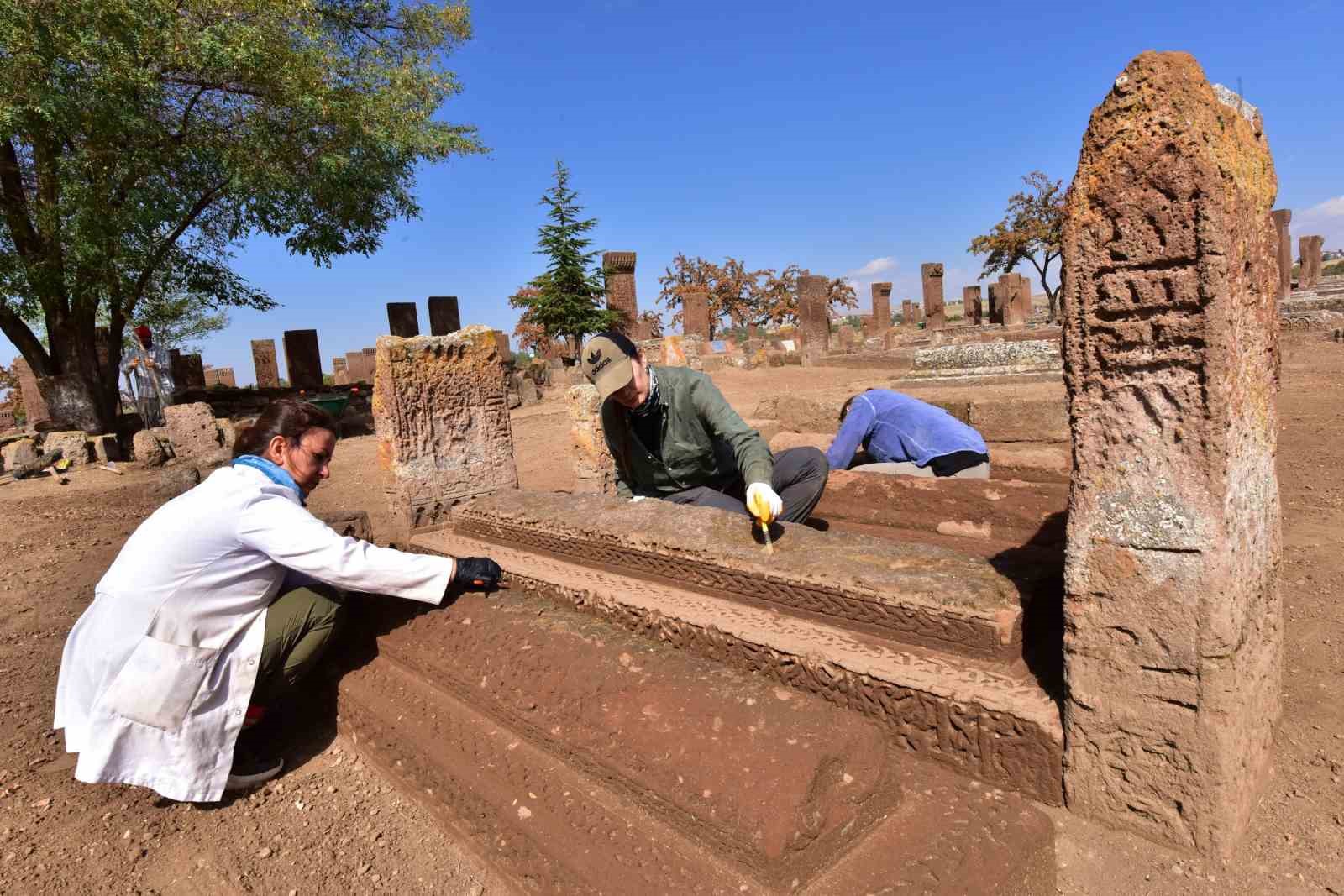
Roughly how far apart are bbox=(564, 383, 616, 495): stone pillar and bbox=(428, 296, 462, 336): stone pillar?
1069 centimetres

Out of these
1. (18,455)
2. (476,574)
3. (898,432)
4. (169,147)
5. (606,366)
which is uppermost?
(169,147)

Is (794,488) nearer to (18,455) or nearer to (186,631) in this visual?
(186,631)

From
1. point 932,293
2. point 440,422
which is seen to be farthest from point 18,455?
point 932,293

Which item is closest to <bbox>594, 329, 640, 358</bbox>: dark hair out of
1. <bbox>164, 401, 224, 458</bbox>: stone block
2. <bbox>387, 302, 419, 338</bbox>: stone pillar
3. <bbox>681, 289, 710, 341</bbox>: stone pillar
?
<bbox>164, 401, 224, 458</bbox>: stone block

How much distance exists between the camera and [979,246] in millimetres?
26656

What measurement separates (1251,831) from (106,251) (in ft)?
42.9

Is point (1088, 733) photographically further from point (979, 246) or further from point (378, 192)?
point (979, 246)

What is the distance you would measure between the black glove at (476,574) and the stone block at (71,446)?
9654mm

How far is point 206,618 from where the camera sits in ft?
7.86

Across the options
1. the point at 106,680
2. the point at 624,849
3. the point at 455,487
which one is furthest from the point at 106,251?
the point at 624,849

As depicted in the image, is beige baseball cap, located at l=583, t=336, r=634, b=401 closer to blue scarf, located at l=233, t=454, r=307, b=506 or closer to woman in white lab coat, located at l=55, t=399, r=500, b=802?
woman in white lab coat, located at l=55, t=399, r=500, b=802

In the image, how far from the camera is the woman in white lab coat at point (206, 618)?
90.8 inches

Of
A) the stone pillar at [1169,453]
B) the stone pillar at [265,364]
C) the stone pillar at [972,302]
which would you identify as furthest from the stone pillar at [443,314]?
the stone pillar at [972,302]

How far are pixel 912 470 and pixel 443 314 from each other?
13.8 metres
